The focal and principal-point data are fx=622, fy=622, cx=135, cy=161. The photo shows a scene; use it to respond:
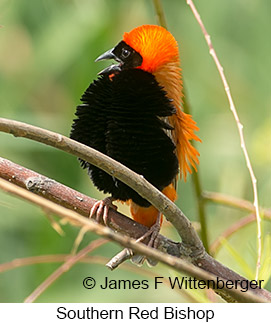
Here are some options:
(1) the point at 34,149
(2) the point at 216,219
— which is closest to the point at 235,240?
(2) the point at 216,219

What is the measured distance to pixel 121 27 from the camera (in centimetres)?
484

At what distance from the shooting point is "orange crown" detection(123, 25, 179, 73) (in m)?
2.75

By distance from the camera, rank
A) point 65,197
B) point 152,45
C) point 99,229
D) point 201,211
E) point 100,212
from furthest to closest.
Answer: point 201,211
point 152,45
point 100,212
point 65,197
point 99,229

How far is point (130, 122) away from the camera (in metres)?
2.64

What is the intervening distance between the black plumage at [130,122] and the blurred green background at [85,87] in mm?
1232

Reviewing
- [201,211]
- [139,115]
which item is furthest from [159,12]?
[201,211]

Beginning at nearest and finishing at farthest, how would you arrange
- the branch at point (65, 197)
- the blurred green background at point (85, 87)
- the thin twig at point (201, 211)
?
the branch at point (65, 197)
the thin twig at point (201, 211)
the blurred green background at point (85, 87)

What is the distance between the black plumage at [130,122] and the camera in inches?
104

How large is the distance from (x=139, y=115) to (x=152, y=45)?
1.10 ft

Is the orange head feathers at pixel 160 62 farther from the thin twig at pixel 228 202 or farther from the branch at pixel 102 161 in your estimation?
the branch at pixel 102 161

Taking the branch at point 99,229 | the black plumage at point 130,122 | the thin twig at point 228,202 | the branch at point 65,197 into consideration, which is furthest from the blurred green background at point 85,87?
the branch at point 99,229

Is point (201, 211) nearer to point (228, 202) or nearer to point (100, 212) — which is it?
point (228, 202)

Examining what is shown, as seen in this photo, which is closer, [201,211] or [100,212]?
[100,212]

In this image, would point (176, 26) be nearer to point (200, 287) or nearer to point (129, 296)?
point (129, 296)
